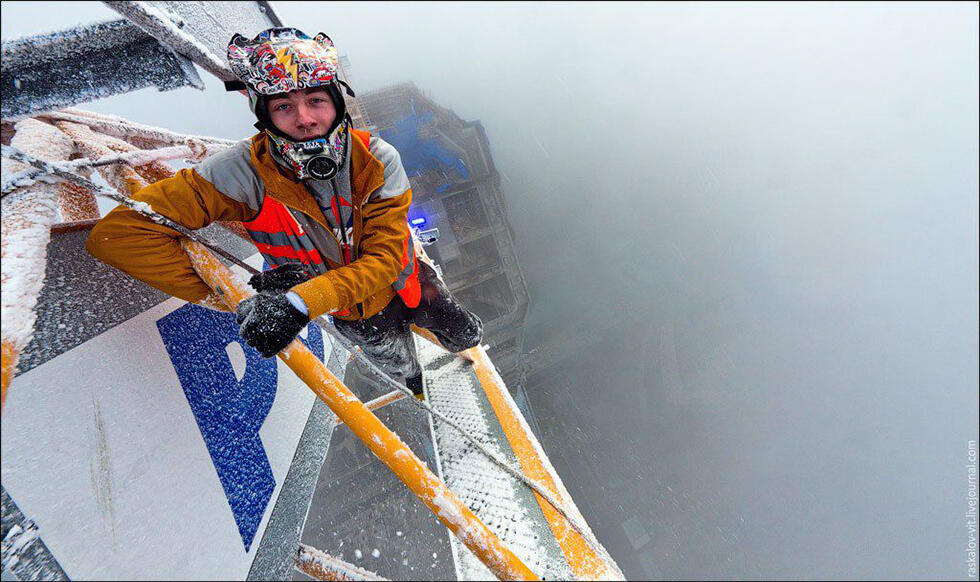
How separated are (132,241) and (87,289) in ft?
0.74

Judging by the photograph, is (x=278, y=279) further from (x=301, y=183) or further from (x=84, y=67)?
(x=84, y=67)

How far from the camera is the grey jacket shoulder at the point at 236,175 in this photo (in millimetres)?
1564

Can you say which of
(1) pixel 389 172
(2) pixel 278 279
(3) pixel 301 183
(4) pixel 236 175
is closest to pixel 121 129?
(4) pixel 236 175

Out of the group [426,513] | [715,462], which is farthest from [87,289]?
[715,462]

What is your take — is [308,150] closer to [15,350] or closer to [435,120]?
[15,350]

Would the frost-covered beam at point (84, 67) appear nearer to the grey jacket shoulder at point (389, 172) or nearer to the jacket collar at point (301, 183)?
the jacket collar at point (301, 183)

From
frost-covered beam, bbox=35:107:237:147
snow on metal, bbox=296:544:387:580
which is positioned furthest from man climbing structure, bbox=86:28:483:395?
snow on metal, bbox=296:544:387:580

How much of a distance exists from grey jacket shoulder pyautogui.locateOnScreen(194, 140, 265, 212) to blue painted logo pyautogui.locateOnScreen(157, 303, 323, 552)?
676 millimetres

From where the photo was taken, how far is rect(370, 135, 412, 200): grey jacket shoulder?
5.75ft

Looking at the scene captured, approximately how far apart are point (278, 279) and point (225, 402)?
2.69 ft

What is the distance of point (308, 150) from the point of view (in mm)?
1610

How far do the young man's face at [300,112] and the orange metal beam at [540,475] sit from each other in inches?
91.0

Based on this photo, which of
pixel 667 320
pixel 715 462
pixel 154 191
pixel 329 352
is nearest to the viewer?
pixel 154 191

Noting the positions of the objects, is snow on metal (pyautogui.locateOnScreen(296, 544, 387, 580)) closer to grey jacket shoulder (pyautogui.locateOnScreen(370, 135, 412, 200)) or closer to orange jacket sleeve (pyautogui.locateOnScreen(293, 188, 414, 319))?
orange jacket sleeve (pyautogui.locateOnScreen(293, 188, 414, 319))
